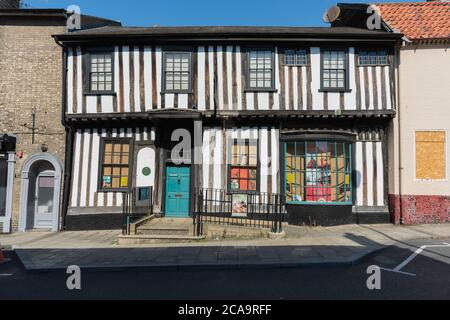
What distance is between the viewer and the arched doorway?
41.4 ft

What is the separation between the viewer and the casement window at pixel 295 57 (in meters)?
12.7

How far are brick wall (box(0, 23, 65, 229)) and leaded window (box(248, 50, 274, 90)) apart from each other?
7.25m

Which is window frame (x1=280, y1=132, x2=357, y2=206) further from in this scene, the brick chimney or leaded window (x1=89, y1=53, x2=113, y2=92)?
the brick chimney

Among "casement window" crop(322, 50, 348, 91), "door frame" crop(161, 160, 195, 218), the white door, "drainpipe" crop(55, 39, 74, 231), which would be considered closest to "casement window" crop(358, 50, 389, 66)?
"casement window" crop(322, 50, 348, 91)

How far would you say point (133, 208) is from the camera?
1113cm

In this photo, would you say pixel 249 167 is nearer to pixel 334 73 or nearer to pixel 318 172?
pixel 318 172

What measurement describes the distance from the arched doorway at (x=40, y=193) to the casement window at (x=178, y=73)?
5.10m

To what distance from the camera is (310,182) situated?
489 inches

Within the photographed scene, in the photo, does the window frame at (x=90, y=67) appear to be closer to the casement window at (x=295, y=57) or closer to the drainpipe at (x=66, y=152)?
the drainpipe at (x=66, y=152)

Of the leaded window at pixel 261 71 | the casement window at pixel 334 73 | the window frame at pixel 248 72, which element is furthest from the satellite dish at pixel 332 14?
the leaded window at pixel 261 71

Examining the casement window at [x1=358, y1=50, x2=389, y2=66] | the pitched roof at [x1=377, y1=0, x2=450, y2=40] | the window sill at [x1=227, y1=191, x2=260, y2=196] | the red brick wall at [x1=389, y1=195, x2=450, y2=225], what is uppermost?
the pitched roof at [x1=377, y1=0, x2=450, y2=40]
